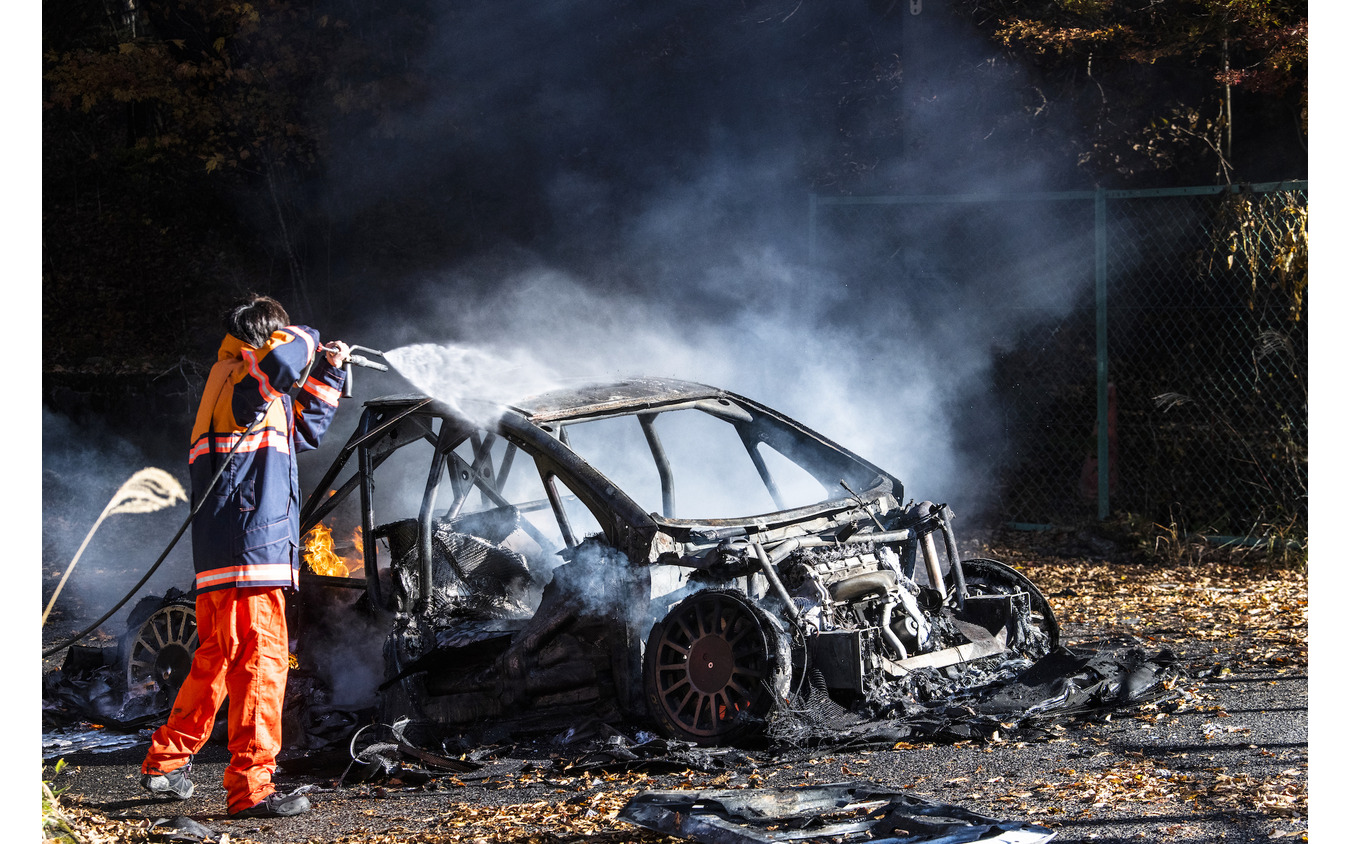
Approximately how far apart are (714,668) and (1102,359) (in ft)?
18.6

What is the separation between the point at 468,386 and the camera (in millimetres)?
5508

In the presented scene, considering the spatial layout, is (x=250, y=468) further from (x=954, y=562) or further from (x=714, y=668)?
(x=954, y=562)

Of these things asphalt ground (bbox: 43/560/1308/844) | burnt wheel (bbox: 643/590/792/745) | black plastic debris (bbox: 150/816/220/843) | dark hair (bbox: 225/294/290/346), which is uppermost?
dark hair (bbox: 225/294/290/346)

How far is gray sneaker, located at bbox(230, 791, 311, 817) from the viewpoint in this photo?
14.1 ft

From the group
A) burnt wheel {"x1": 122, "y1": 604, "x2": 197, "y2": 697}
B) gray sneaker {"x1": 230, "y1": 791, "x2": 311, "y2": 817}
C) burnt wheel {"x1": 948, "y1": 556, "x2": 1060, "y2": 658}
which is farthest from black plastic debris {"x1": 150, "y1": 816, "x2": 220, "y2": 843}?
burnt wheel {"x1": 948, "y1": 556, "x2": 1060, "y2": 658}

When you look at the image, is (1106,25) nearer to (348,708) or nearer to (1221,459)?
(1221,459)

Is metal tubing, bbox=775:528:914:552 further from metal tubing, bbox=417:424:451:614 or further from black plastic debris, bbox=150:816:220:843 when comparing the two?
black plastic debris, bbox=150:816:220:843

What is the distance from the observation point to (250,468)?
14.6ft

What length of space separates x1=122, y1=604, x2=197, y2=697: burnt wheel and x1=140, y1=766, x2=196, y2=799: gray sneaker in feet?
3.50

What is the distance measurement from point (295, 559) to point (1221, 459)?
702 cm

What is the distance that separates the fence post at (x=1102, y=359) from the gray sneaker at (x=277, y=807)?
21.8 ft

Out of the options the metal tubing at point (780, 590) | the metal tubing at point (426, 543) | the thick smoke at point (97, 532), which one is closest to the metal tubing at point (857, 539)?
the metal tubing at point (780, 590)

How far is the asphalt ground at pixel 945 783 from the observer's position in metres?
3.80

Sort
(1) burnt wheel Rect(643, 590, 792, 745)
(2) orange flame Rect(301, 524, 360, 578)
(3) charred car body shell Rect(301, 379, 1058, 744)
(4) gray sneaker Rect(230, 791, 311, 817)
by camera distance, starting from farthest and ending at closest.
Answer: (2) orange flame Rect(301, 524, 360, 578) < (3) charred car body shell Rect(301, 379, 1058, 744) < (1) burnt wheel Rect(643, 590, 792, 745) < (4) gray sneaker Rect(230, 791, 311, 817)
